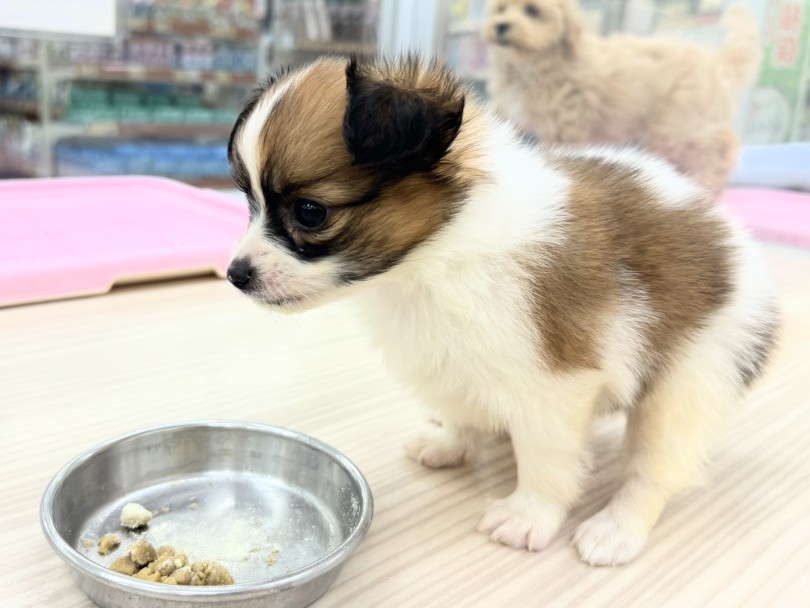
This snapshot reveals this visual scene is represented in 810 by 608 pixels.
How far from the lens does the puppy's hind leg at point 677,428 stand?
885mm

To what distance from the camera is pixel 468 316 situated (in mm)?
819

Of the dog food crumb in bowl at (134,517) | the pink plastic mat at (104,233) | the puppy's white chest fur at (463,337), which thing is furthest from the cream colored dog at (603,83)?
the dog food crumb in bowl at (134,517)

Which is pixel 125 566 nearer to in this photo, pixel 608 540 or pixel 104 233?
pixel 608 540

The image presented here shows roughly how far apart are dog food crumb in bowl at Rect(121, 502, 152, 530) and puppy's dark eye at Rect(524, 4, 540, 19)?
2100 mm

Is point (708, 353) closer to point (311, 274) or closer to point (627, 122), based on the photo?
point (311, 274)

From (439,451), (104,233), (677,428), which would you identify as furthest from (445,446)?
(104,233)

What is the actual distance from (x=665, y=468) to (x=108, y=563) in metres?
0.61

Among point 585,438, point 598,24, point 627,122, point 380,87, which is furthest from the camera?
point 598,24

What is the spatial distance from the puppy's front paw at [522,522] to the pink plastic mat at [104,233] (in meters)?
1.03

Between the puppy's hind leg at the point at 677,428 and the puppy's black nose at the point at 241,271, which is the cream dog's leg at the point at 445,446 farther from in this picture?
the puppy's black nose at the point at 241,271

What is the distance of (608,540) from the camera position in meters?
0.83

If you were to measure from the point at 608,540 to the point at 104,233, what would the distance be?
4.58ft

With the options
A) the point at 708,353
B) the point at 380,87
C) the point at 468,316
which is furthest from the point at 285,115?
the point at 708,353

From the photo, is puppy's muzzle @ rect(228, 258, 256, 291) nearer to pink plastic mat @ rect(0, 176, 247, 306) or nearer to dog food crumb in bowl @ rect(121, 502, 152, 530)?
dog food crumb in bowl @ rect(121, 502, 152, 530)
